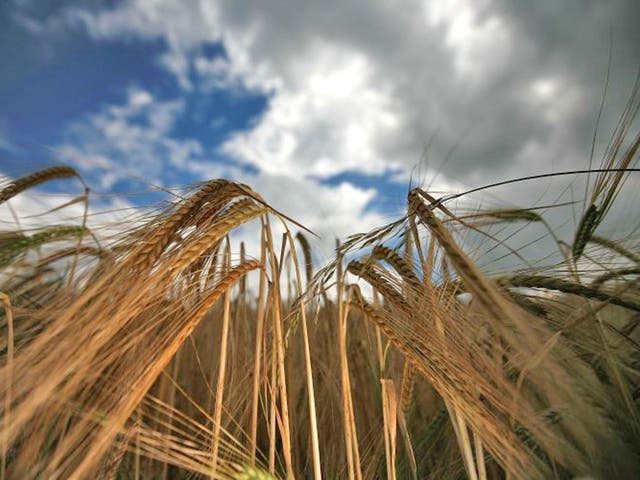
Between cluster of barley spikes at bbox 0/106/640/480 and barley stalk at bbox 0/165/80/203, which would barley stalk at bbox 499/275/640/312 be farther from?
barley stalk at bbox 0/165/80/203

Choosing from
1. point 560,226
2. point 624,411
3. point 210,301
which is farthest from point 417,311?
point 560,226

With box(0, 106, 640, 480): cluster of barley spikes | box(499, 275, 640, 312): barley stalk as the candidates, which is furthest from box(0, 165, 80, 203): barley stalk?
box(499, 275, 640, 312): barley stalk

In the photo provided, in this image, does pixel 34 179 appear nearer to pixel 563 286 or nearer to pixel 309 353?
pixel 309 353

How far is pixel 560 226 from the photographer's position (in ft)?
6.32

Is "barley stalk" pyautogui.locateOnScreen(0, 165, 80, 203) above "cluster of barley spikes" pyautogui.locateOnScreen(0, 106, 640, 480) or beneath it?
above

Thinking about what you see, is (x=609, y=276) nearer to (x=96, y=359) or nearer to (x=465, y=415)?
(x=465, y=415)

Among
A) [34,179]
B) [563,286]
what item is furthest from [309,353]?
[34,179]

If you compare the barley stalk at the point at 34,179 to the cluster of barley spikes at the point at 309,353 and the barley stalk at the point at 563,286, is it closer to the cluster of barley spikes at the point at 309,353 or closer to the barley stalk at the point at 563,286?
the cluster of barley spikes at the point at 309,353

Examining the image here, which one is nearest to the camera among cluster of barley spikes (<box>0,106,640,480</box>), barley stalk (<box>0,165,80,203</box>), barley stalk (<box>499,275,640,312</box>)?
cluster of barley spikes (<box>0,106,640,480</box>)

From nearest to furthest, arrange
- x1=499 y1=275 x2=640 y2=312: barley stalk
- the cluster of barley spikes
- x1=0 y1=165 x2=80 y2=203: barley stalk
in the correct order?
1. the cluster of barley spikes
2. x1=499 y1=275 x2=640 y2=312: barley stalk
3. x1=0 y1=165 x2=80 y2=203: barley stalk

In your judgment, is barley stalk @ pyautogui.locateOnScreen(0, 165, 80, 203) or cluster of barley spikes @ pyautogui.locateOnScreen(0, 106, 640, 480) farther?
barley stalk @ pyautogui.locateOnScreen(0, 165, 80, 203)

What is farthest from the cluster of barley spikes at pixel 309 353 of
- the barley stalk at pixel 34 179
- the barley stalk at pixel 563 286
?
the barley stalk at pixel 34 179

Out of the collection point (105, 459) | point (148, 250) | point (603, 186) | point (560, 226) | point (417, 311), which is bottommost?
point (105, 459)

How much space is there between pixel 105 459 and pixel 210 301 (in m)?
0.55
